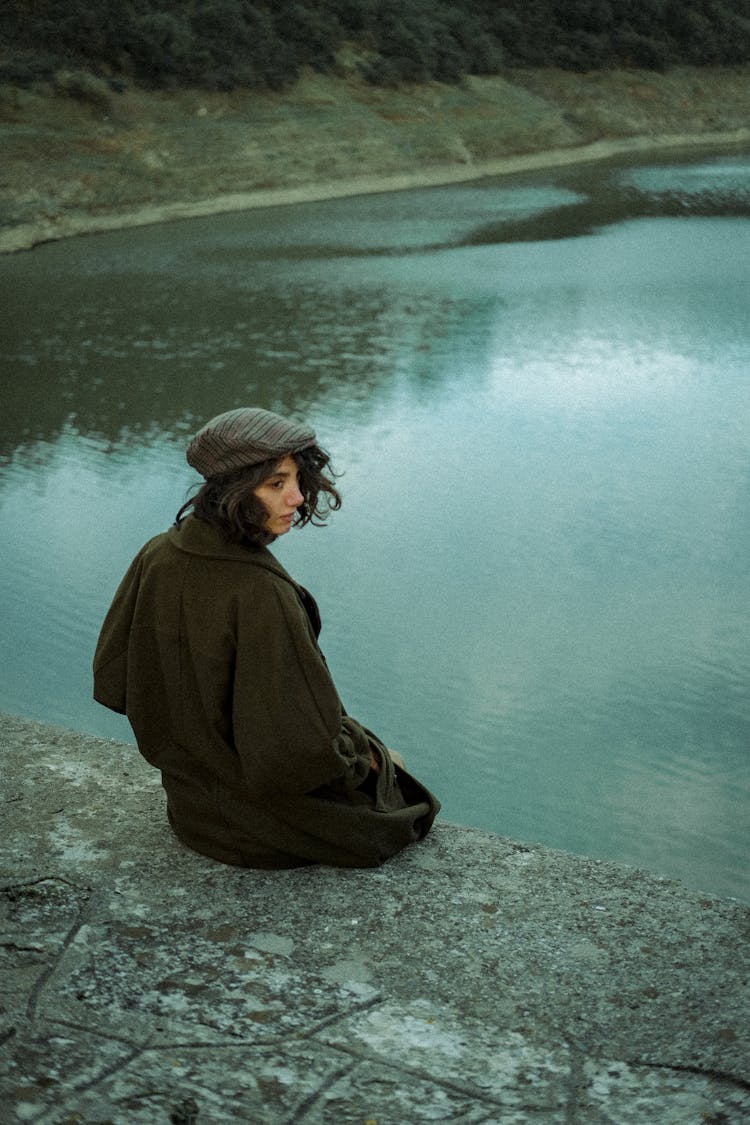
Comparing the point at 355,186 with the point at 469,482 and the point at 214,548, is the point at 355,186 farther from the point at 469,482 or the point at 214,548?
the point at 214,548

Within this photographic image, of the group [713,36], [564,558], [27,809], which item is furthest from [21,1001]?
[713,36]

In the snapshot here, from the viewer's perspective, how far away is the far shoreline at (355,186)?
746 inches

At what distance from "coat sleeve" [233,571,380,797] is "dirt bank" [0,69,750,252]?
16448 mm

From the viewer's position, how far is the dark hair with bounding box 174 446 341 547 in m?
2.75

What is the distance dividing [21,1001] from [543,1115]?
98 centimetres

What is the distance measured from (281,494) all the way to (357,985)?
39.6 inches

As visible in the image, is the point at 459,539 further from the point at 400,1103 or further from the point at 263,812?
the point at 400,1103

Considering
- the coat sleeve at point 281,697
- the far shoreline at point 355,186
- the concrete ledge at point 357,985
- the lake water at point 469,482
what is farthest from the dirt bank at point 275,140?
the coat sleeve at point 281,697

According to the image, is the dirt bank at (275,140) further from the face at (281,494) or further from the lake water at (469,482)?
the face at (281,494)

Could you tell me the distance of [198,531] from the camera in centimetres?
284

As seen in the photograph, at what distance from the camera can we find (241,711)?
2.79 meters

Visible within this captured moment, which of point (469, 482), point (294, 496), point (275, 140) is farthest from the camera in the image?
point (275, 140)

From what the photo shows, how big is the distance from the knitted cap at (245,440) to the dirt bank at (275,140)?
16334 millimetres

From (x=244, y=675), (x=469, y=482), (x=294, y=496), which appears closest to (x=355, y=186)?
(x=469, y=482)
